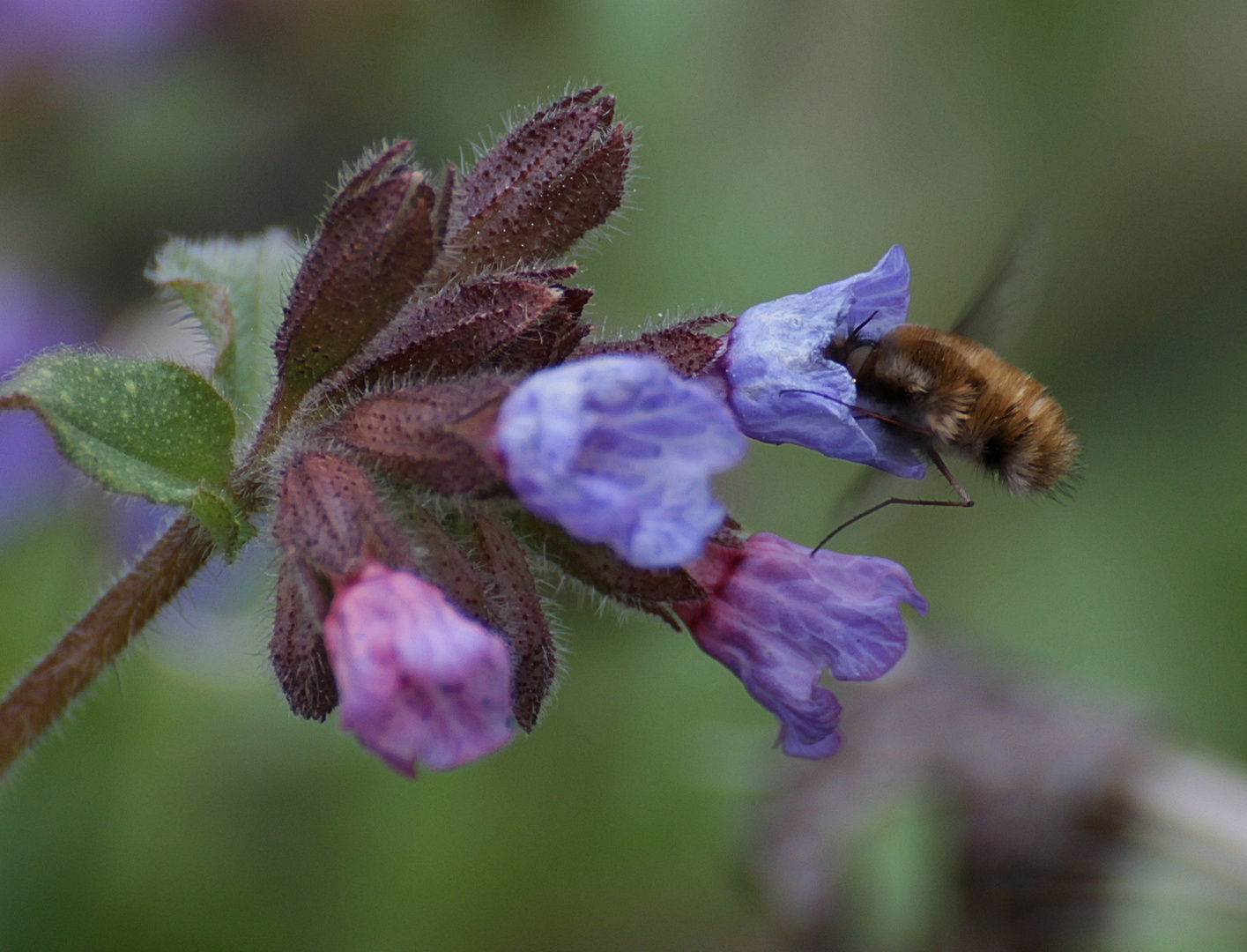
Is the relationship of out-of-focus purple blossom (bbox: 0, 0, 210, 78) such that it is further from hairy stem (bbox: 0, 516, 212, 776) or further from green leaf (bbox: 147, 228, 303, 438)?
hairy stem (bbox: 0, 516, 212, 776)

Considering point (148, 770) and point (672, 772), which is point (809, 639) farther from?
point (148, 770)

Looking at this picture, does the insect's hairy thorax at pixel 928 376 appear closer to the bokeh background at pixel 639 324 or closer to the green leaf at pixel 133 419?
the green leaf at pixel 133 419

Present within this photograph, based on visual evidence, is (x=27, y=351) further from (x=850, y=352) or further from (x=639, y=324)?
(x=850, y=352)

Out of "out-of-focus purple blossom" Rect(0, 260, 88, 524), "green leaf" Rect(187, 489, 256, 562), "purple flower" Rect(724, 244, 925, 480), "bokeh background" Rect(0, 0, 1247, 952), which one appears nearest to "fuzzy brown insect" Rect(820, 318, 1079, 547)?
"purple flower" Rect(724, 244, 925, 480)

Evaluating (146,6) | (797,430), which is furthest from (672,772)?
(146,6)

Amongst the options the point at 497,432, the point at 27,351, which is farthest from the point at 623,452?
the point at 27,351

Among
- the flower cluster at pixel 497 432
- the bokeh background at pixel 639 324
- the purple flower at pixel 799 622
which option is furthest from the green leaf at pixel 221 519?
the bokeh background at pixel 639 324
